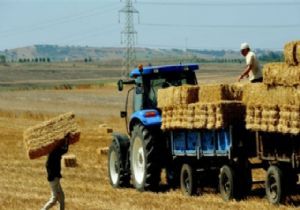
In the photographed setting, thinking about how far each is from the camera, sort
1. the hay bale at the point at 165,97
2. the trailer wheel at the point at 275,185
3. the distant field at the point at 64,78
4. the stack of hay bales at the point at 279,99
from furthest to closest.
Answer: the distant field at the point at 64,78 < the hay bale at the point at 165,97 < the trailer wheel at the point at 275,185 < the stack of hay bales at the point at 279,99

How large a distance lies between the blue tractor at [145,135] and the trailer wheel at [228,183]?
2.32 m

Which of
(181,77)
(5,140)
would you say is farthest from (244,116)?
(5,140)

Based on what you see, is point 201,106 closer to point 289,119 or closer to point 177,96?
point 177,96

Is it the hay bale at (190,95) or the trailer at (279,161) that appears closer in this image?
the trailer at (279,161)

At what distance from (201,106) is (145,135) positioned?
8.62 feet

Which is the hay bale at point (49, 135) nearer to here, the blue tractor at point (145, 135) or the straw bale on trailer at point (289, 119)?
the straw bale on trailer at point (289, 119)

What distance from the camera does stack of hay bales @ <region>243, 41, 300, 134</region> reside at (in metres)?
14.4

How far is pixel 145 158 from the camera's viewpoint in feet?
61.9

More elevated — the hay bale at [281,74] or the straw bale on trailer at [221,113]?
the hay bale at [281,74]

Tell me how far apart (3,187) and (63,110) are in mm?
31486

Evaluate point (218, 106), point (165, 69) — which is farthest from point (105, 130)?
point (218, 106)

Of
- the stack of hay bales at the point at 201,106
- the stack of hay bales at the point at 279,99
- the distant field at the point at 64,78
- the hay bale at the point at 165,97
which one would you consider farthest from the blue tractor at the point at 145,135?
the distant field at the point at 64,78

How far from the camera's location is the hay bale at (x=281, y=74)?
14445 millimetres

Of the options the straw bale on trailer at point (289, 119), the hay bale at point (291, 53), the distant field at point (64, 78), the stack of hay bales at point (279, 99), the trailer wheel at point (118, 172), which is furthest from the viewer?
the distant field at point (64, 78)
